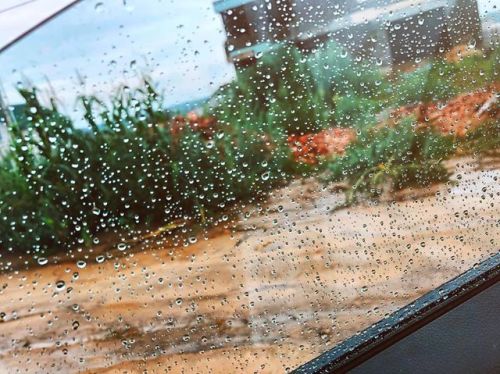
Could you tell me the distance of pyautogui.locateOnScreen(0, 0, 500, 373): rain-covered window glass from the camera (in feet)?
2.59

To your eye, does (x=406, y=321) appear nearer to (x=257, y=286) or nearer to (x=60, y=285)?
(x=257, y=286)

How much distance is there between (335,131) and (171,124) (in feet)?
0.86

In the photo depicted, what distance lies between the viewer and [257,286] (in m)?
1.00

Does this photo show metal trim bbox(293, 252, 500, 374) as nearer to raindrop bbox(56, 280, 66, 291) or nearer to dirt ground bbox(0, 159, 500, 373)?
dirt ground bbox(0, 159, 500, 373)

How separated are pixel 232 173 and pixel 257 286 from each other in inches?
6.5

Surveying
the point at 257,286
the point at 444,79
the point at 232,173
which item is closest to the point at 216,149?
the point at 232,173

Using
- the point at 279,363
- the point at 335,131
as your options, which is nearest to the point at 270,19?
the point at 335,131


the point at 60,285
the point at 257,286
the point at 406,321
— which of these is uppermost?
the point at 60,285

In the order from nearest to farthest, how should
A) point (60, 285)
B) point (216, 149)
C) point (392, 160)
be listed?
point (60, 285), point (216, 149), point (392, 160)

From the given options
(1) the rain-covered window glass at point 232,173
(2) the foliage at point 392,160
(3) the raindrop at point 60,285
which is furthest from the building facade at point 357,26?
(3) the raindrop at point 60,285

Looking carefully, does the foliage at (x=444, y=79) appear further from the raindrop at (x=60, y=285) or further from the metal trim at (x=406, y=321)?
the raindrop at (x=60, y=285)

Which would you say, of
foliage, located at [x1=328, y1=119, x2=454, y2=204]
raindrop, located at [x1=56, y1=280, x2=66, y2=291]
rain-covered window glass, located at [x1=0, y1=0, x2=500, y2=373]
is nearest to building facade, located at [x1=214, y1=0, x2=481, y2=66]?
rain-covered window glass, located at [x1=0, y1=0, x2=500, y2=373]

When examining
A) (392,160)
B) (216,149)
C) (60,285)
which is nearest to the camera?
(60,285)

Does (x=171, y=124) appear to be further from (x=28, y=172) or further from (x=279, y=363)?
(x=279, y=363)
